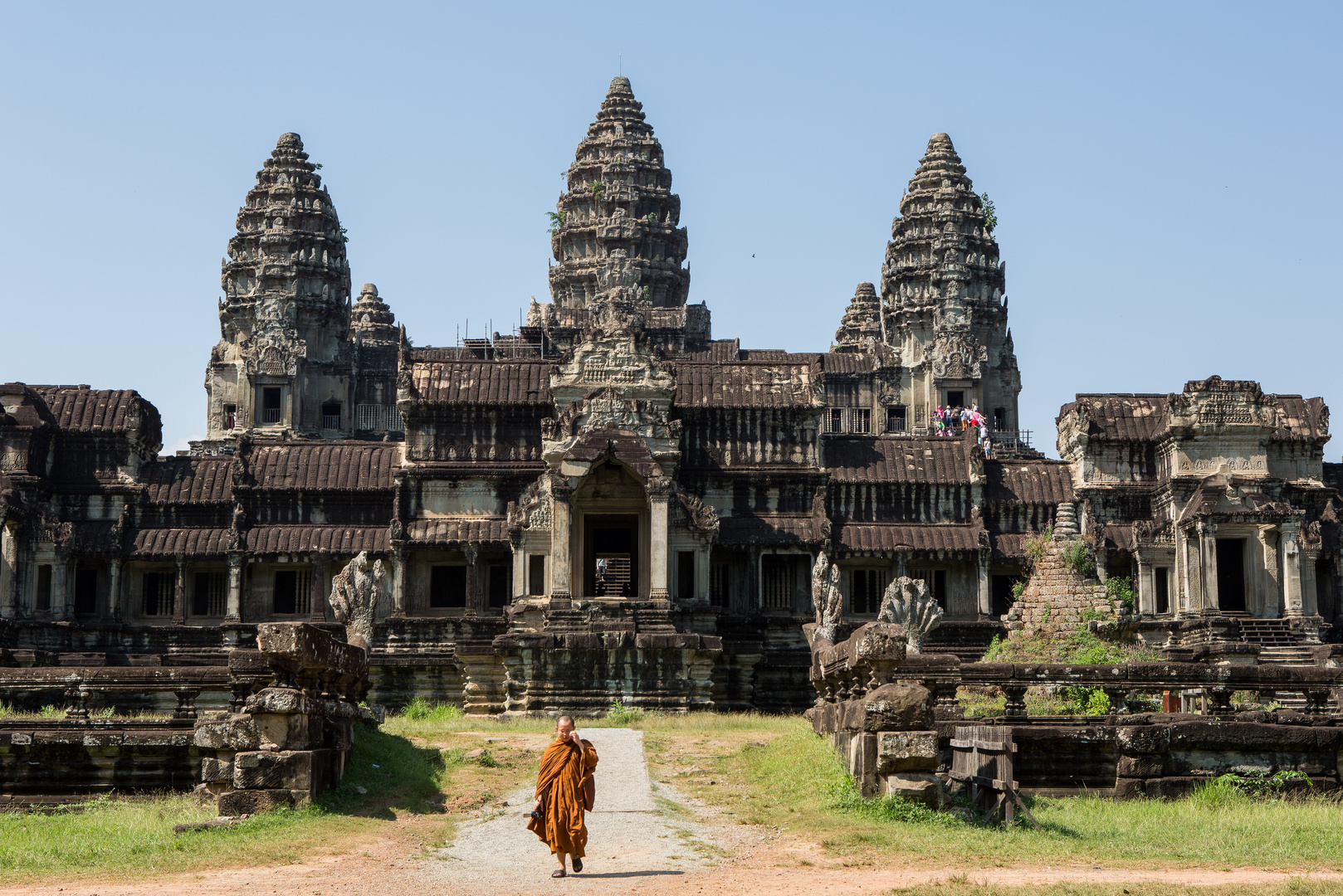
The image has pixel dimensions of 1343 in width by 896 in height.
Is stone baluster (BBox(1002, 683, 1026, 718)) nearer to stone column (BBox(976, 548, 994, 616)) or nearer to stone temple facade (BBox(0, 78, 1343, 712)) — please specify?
stone temple facade (BBox(0, 78, 1343, 712))

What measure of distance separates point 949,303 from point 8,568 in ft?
117

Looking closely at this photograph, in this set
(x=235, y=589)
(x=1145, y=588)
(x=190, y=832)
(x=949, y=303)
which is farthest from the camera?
(x=949, y=303)

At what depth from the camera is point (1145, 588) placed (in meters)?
43.0

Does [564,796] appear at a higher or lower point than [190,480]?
lower

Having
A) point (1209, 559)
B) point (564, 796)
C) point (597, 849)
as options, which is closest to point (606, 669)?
point (1209, 559)

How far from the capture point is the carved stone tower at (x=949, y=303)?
63.2 meters

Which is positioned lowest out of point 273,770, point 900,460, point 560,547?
point 273,770

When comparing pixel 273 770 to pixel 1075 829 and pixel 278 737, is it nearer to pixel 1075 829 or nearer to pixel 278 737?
pixel 278 737

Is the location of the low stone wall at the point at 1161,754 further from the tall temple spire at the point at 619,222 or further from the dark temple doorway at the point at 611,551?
the tall temple spire at the point at 619,222

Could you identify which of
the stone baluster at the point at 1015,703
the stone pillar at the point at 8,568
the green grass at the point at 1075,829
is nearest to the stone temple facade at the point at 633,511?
the stone pillar at the point at 8,568

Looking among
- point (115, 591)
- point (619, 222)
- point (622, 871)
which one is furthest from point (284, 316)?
point (622, 871)

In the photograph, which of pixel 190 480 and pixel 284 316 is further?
pixel 284 316

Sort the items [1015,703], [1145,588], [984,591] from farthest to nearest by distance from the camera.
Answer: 1. [1145,588]
2. [984,591]
3. [1015,703]

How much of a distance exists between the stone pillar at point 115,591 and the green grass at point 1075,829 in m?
26.0
